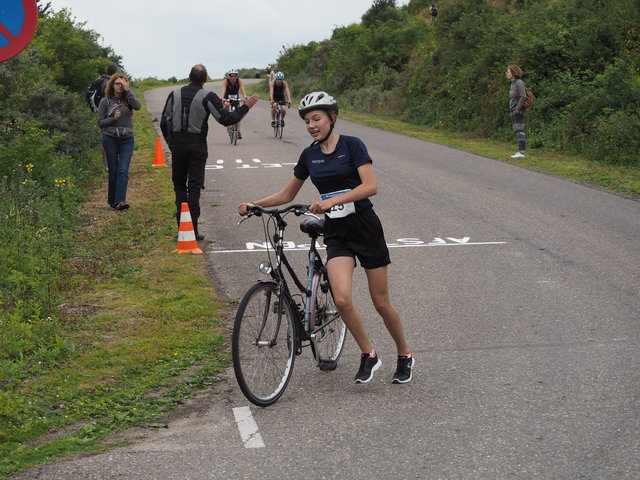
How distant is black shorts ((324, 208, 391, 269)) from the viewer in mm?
6145

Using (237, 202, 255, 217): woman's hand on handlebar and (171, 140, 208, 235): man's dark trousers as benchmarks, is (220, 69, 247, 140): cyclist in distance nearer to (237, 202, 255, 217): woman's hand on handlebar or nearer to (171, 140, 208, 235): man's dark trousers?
(171, 140, 208, 235): man's dark trousers

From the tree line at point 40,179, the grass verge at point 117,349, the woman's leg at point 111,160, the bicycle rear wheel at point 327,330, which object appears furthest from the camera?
the woman's leg at point 111,160

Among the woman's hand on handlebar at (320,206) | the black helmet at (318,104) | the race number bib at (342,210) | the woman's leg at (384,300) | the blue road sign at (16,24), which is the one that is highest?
the blue road sign at (16,24)

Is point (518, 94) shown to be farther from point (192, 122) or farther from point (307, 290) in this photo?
point (307, 290)

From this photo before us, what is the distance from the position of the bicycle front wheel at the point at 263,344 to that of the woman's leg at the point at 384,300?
0.58m

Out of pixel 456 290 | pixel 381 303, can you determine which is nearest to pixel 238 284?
pixel 456 290

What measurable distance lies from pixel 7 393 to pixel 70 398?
0.40 meters

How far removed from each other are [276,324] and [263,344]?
17 centimetres

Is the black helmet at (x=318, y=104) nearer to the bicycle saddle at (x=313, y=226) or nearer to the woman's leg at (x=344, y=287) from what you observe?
the bicycle saddle at (x=313, y=226)

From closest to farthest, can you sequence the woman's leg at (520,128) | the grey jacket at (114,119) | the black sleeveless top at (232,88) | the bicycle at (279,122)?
the grey jacket at (114,119), the woman's leg at (520,128), the black sleeveless top at (232,88), the bicycle at (279,122)

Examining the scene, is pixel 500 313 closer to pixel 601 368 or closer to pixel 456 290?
pixel 456 290

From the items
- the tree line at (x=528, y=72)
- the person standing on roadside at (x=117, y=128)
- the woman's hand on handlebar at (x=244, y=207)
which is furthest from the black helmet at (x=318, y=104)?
the tree line at (x=528, y=72)

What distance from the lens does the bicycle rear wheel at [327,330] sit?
6441 millimetres

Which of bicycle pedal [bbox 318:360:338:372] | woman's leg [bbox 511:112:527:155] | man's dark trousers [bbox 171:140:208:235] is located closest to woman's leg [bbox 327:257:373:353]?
bicycle pedal [bbox 318:360:338:372]
